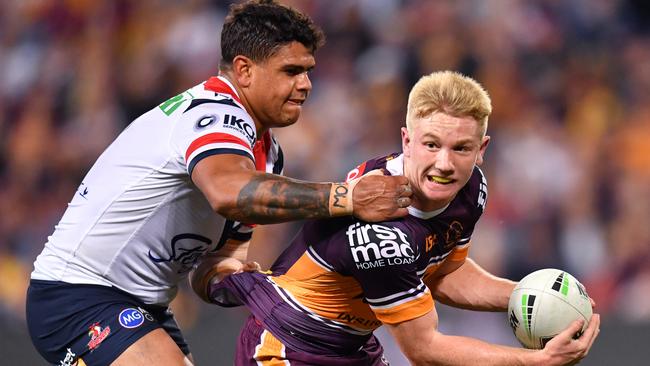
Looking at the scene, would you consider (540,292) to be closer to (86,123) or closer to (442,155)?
(442,155)

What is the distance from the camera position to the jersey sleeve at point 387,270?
4.29 m

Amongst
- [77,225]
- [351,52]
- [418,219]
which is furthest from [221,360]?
[351,52]

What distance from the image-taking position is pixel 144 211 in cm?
484

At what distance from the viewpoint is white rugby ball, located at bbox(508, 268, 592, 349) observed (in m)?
4.40

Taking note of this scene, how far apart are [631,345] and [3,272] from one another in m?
5.38

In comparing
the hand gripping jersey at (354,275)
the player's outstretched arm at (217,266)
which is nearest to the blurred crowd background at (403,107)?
the player's outstretched arm at (217,266)

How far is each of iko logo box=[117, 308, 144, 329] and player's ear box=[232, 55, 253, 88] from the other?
1149 millimetres

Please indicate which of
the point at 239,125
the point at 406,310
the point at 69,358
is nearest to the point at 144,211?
the point at 239,125

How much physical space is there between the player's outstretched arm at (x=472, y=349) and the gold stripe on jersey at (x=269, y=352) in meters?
0.51

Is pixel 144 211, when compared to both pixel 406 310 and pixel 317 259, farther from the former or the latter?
pixel 406 310

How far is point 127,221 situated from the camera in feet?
15.9

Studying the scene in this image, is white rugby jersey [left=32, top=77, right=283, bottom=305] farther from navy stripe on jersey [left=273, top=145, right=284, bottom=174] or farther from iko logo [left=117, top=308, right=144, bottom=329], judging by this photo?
navy stripe on jersey [left=273, top=145, right=284, bottom=174]

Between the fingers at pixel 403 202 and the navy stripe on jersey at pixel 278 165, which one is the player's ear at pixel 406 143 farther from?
the navy stripe on jersey at pixel 278 165

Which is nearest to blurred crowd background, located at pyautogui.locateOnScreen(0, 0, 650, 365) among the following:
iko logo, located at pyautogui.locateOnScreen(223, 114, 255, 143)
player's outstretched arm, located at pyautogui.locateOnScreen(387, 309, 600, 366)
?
player's outstretched arm, located at pyautogui.locateOnScreen(387, 309, 600, 366)
